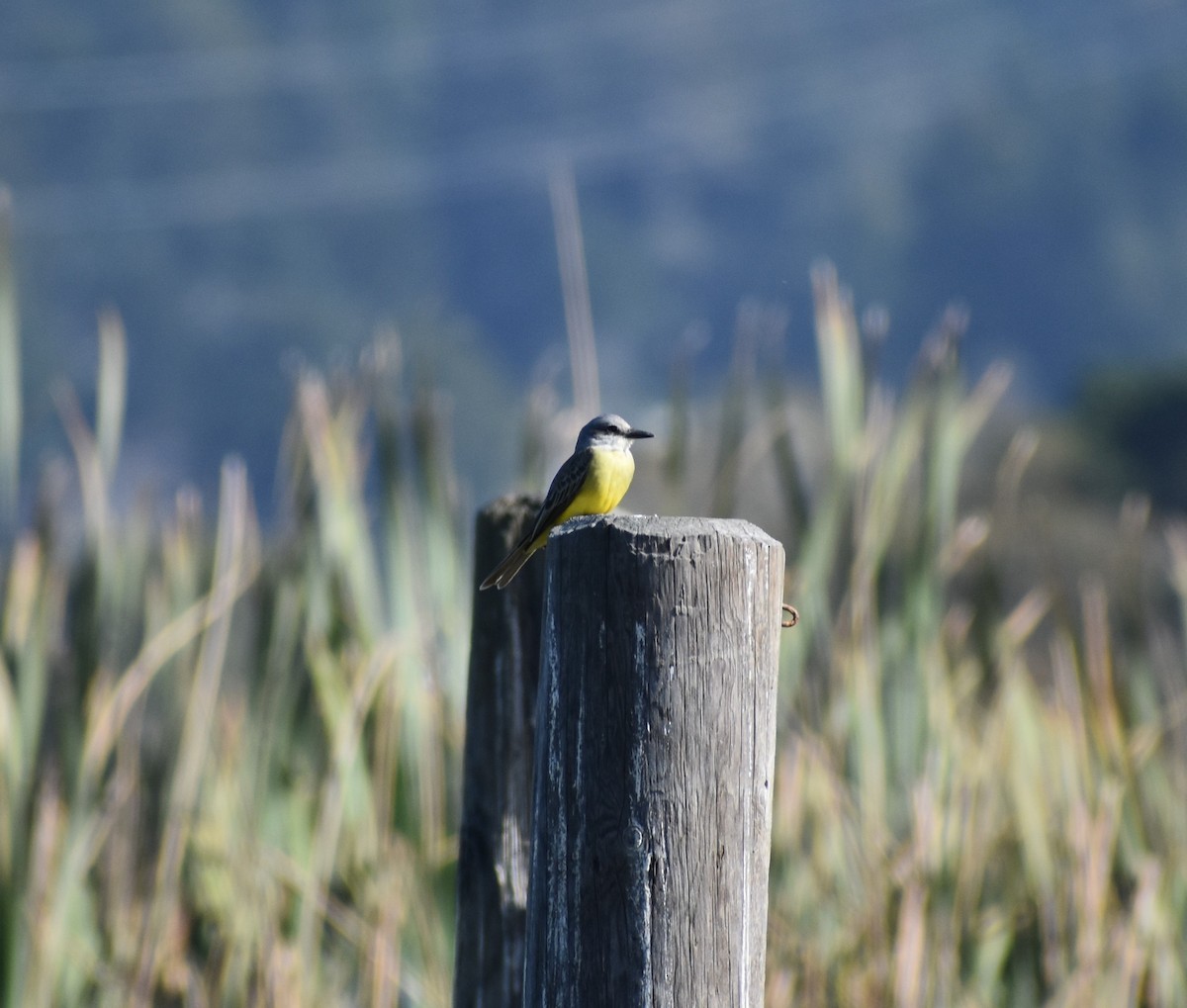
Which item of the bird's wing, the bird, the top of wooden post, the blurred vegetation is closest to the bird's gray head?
the bird

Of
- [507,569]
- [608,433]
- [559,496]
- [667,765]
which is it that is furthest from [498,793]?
[667,765]

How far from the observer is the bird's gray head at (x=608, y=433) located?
7.82 feet

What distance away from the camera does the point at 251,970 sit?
9.84 ft

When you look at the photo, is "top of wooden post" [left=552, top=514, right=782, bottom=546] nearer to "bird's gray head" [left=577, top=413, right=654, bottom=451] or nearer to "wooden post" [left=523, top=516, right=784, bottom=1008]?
"wooden post" [left=523, top=516, right=784, bottom=1008]

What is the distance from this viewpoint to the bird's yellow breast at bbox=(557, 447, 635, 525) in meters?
2.28

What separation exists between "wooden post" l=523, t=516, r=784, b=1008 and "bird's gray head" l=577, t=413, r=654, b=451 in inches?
33.6

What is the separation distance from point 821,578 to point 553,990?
5.66ft

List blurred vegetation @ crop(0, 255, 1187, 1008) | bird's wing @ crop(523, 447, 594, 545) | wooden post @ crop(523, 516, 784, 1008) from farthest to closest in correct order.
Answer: blurred vegetation @ crop(0, 255, 1187, 1008), bird's wing @ crop(523, 447, 594, 545), wooden post @ crop(523, 516, 784, 1008)

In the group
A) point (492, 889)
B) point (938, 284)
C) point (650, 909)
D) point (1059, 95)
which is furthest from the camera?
point (1059, 95)

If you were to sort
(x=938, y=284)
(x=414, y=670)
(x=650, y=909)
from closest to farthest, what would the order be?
(x=650, y=909) → (x=414, y=670) → (x=938, y=284)

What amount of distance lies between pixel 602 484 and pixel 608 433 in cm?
13

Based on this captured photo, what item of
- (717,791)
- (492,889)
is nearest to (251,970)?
(492,889)

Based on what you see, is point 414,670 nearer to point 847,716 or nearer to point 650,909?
point 847,716

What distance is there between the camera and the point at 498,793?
228 cm
